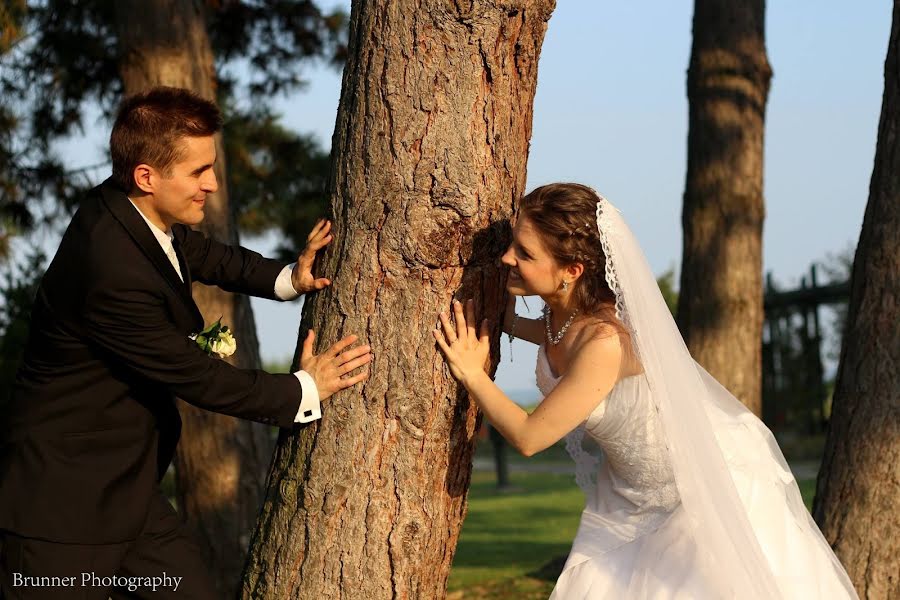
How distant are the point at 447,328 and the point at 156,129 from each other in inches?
43.5

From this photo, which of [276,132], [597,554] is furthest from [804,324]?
[597,554]

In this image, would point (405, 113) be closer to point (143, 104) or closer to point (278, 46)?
point (143, 104)

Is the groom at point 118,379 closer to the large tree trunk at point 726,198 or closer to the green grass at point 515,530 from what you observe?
the large tree trunk at point 726,198

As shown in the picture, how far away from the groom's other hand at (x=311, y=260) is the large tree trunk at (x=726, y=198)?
441cm

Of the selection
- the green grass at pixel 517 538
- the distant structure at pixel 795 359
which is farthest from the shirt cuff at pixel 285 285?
the distant structure at pixel 795 359

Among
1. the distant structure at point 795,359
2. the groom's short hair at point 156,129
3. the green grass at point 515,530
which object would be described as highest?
the groom's short hair at point 156,129

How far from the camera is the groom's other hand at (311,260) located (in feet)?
11.6

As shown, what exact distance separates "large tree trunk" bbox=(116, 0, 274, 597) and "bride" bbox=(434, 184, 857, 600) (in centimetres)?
327

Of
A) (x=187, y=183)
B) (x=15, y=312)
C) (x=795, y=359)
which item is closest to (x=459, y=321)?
(x=187, y=183)

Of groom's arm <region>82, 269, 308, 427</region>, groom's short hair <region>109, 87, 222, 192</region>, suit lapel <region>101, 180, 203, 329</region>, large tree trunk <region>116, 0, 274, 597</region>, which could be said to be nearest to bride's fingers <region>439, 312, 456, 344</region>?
groom's arm <region>82, 269, 308, 427</region>

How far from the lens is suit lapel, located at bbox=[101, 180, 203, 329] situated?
3.37m

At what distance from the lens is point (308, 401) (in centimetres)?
338

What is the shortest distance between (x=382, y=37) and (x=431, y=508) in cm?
152

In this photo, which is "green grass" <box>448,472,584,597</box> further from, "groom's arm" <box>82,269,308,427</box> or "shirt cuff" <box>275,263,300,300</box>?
"groom's arm" <box>82,269,308,427</box>
